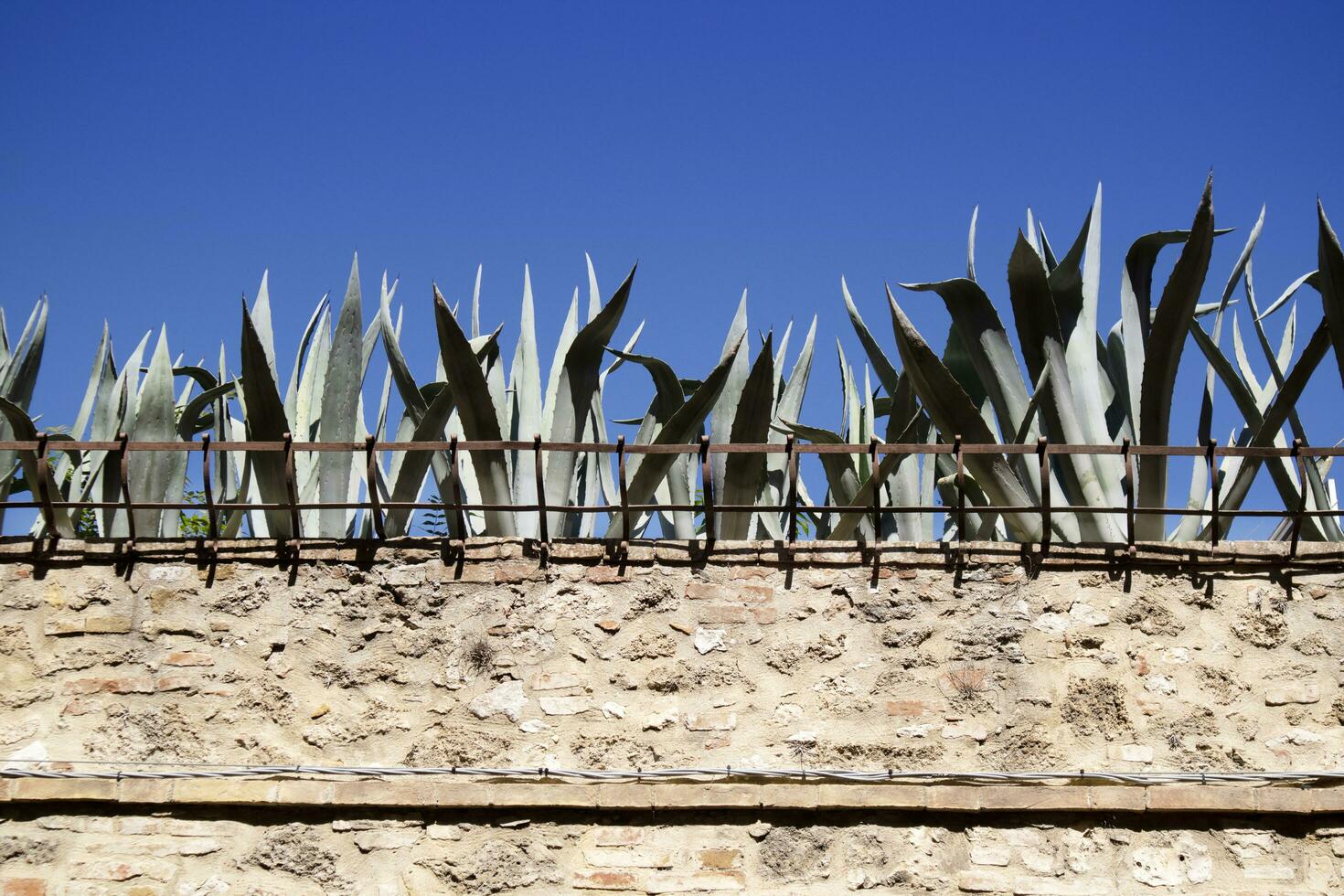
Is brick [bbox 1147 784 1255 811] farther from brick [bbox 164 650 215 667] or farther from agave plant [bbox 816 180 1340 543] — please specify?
brick [bbox 164 650 215 667]

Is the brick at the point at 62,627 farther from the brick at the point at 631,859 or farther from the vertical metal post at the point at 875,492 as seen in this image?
the vertical metal post at the point at 875,492

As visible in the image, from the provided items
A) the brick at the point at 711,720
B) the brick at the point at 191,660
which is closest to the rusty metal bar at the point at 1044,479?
the brick at the point at 711,720

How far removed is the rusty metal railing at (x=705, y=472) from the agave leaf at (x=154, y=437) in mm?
172

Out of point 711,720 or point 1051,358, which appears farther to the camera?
point 1051,358

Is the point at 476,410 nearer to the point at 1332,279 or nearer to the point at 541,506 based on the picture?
the point at 541,506

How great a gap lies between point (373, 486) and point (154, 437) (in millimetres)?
822

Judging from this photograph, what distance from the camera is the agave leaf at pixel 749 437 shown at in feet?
11.2

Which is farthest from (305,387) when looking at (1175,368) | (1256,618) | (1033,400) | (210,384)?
(1256,618)

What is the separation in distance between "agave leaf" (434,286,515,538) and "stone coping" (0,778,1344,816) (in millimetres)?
772

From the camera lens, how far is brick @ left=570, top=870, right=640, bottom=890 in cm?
303

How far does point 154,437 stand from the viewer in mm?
3709

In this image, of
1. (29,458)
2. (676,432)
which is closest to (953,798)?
(676,432)

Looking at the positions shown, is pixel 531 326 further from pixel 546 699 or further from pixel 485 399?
pixel 546 699

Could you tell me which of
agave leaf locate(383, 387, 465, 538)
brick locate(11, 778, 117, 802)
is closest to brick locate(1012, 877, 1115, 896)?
agave leaf locate(383, 387, 465, 538)
